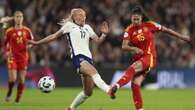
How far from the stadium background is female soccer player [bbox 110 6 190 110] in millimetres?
13342

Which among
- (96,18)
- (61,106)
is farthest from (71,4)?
(61,106)

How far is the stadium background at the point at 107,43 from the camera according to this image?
95.4 ft

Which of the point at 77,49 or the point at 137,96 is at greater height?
the point at 77,49

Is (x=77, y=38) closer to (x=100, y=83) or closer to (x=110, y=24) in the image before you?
(x=100, y=83)

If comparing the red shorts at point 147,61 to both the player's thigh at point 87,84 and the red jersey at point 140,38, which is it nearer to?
the red jersey at point 140,38

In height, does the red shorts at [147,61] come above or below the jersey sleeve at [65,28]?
below

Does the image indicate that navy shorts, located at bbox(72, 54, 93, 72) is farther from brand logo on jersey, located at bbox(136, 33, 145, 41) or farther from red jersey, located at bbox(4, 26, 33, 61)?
red jersey, located at bbox(4, 26, 33, 61)

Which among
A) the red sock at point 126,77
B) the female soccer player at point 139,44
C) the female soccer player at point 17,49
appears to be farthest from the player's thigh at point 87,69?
the female soccer player at point 17,49

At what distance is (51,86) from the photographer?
15156 mm

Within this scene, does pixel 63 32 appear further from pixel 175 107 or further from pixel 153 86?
pixel 153 86

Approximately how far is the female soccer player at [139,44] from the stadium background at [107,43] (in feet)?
43.8

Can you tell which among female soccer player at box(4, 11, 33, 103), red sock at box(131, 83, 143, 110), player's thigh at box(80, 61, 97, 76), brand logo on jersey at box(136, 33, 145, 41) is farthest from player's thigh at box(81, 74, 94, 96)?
female soccer player at box(4, 11, 33, 103)

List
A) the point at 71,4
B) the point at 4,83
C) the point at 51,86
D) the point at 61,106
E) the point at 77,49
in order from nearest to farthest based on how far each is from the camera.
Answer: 1. the point at 77,49
2. the point at 51,86
3. the point at 61,106
4. the point at 4,83
5. the point at 71,4

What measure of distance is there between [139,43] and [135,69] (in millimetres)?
639
